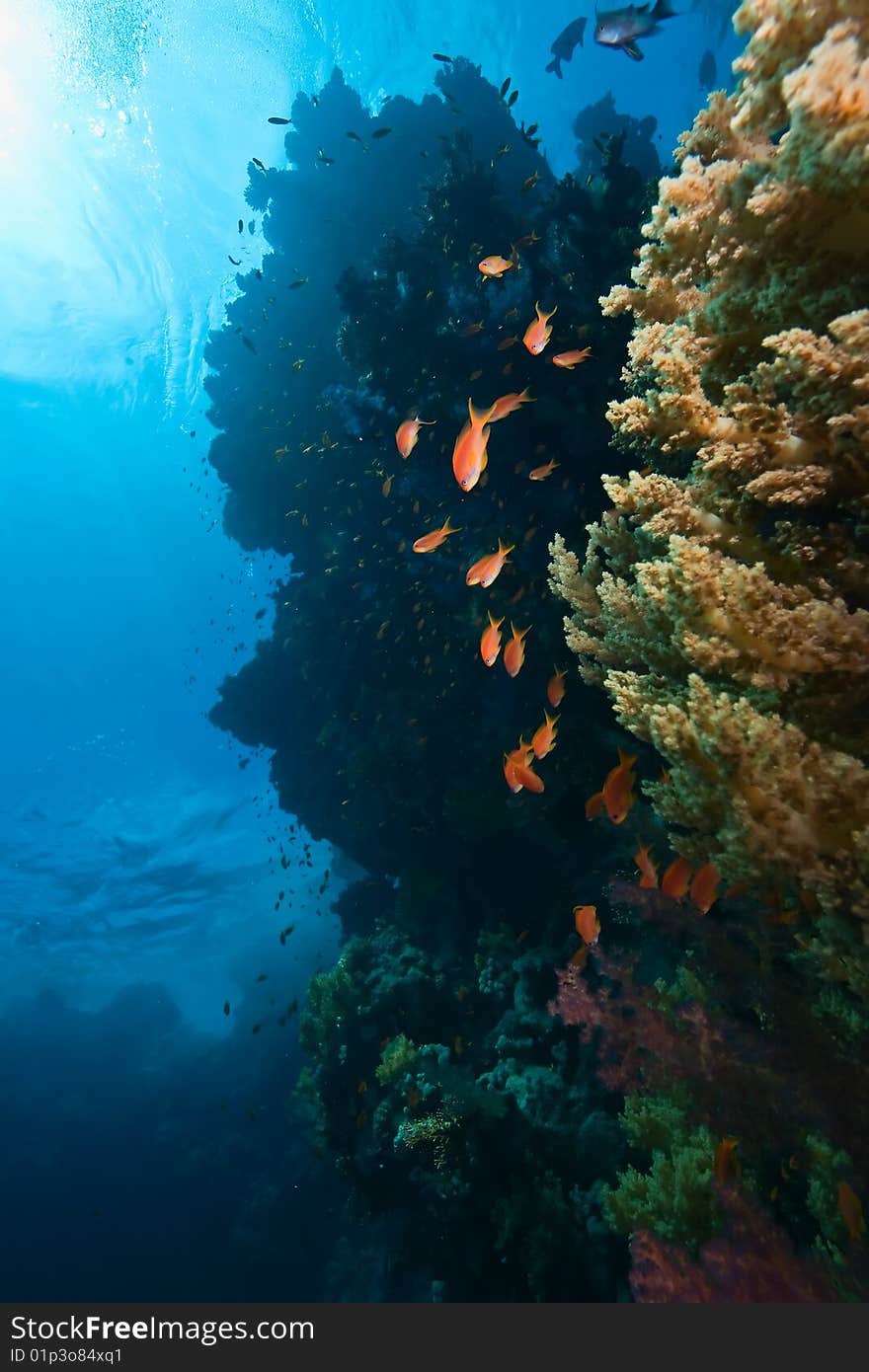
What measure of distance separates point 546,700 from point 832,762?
615 cm

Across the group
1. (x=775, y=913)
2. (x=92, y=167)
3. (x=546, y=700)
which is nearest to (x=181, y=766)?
(x=92, y=167)

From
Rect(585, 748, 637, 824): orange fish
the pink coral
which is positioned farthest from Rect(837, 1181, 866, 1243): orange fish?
Rect(585, 748, 637, 824): orange fish

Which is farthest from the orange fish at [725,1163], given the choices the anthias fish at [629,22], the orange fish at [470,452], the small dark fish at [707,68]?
the small dark fish at [707,68]

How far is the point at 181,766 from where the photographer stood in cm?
4709

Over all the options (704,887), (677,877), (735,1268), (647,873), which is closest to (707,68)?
(647,873)

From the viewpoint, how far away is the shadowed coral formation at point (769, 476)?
64.0 inches

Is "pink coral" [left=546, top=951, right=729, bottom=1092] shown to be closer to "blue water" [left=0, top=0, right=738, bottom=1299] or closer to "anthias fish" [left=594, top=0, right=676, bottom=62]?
"blue water" [left=0, top=0, right=738, bottom=1299]

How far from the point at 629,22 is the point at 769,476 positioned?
818 centimetres

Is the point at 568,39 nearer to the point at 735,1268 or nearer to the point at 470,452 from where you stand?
the point at 470,452

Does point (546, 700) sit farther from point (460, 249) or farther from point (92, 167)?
point (92, 167)

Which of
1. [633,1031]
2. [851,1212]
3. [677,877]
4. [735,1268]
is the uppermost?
[677,877]

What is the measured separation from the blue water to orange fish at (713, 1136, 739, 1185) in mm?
6265

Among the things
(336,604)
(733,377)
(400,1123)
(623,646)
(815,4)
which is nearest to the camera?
(815,4)

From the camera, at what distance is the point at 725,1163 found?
3.26 meters
